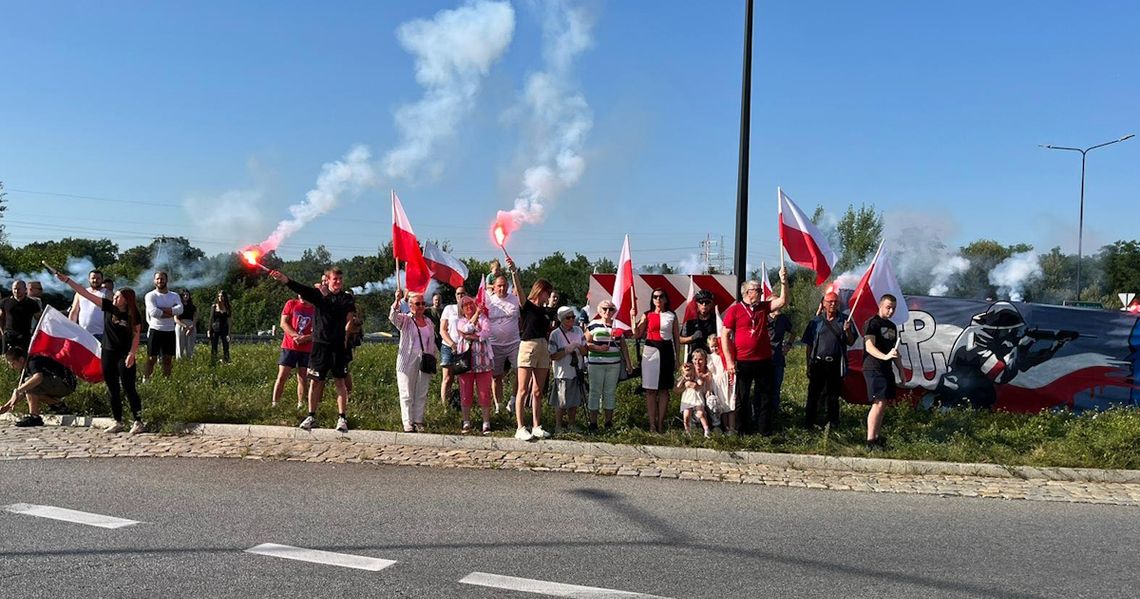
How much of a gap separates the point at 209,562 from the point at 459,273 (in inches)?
289

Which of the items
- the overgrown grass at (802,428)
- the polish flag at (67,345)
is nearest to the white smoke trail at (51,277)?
the overgrown grass at (802,428)

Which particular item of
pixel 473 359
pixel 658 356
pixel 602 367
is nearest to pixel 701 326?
pixel 658 356

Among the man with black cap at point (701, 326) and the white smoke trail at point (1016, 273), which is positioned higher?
the white smoke trail at point (1016, 273)

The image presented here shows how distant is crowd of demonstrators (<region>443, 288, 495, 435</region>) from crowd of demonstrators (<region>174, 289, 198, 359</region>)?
8304mm

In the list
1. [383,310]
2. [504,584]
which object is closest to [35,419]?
[504,584]

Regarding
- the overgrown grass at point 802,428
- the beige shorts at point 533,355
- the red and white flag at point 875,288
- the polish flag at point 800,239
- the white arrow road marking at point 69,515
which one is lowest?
the white arrow road marking at point 69,515

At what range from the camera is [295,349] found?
36.5 feet

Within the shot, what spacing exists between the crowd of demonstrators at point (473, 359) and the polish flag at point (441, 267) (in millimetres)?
1861

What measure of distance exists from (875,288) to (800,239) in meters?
1.01

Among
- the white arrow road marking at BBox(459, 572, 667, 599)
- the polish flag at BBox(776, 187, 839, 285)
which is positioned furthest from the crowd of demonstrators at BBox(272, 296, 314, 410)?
the white arrow road marking at BBox(459, 572, 667, 599)

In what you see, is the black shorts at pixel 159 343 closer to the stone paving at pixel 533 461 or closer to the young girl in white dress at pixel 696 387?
the stone paving at pixel 533 461

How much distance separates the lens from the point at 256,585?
462 centimetres

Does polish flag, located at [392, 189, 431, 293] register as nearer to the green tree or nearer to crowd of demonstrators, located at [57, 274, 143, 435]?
crowd of demonstrators, located at [57, 274, 143, 435]

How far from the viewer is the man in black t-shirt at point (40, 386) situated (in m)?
10.2
